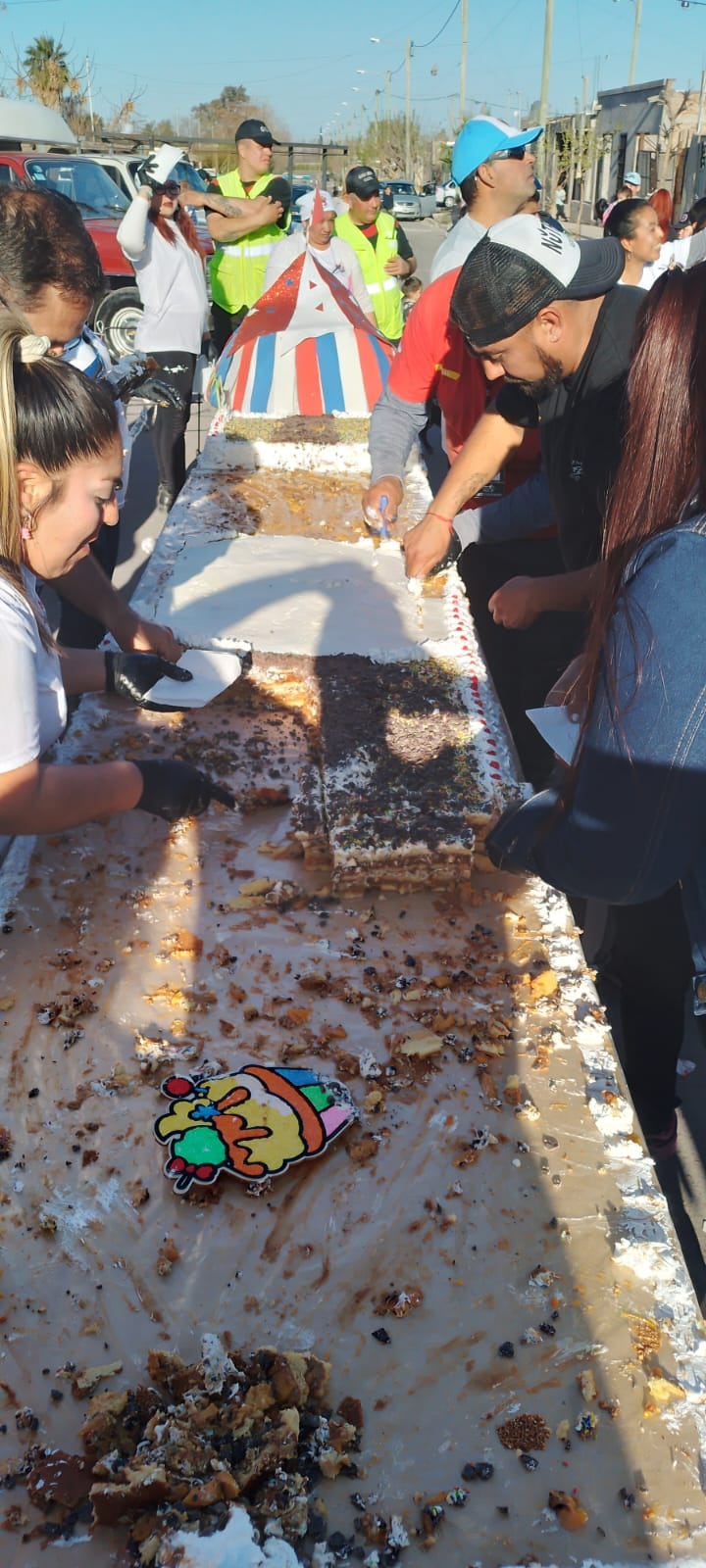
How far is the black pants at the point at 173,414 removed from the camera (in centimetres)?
501

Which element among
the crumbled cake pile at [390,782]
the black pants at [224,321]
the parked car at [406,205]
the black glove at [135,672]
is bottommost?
the crumbled cake pile at [390,782]

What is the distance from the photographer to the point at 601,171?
27453mm

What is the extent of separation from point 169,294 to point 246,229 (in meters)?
0.88

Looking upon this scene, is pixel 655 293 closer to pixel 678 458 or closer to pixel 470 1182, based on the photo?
pixel 678 458

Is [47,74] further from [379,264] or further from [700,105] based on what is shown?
[379,264]

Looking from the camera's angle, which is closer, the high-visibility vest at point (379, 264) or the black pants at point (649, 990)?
the black pants at point (649, 990)

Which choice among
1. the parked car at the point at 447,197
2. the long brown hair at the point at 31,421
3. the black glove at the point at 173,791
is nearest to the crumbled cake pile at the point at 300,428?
the black glove at the point at 173,791

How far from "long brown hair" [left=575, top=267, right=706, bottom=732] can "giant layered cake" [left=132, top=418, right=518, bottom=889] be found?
64 cm

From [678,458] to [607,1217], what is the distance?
86 centimetres

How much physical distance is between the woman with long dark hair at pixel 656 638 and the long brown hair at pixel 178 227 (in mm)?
4340

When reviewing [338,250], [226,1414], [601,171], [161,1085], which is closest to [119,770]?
[161,1085]

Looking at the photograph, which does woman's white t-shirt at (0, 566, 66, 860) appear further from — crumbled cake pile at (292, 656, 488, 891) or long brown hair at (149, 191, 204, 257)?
long brown hair at (149, 191, 204, 257)

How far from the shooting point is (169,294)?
492cm

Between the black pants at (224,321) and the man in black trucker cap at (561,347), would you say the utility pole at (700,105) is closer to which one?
the black pants at (224,321)
